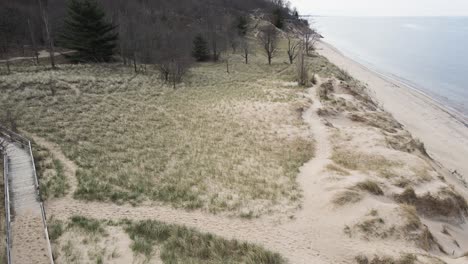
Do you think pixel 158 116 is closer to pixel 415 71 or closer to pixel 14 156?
pixel 14 156

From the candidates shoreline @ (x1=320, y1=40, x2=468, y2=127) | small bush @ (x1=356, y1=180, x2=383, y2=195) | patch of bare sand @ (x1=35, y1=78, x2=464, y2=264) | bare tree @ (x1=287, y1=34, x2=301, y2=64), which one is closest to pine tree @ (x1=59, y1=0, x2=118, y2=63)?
bare tree @ (x1=287, y1=34, x2=301, y2=64)

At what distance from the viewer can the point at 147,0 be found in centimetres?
8000

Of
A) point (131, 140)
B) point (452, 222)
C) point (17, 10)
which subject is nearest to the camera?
point (452, 222)

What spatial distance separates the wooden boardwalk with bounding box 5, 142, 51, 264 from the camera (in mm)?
10242

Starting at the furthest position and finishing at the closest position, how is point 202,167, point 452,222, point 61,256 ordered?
point 202,167 < point 452,222 < point 61,256

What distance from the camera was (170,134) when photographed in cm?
2394

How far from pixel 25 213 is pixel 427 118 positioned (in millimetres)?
38938

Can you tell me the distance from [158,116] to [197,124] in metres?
4.13

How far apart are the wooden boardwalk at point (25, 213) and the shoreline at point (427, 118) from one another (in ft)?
88.5

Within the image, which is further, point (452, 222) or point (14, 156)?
point (14, 156)

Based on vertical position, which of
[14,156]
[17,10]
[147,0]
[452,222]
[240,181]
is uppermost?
[147,0]

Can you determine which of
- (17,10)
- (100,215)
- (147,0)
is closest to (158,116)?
(100,215)

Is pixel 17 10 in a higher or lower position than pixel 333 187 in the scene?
higher

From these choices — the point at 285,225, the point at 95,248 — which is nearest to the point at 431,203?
the point at 285,225
